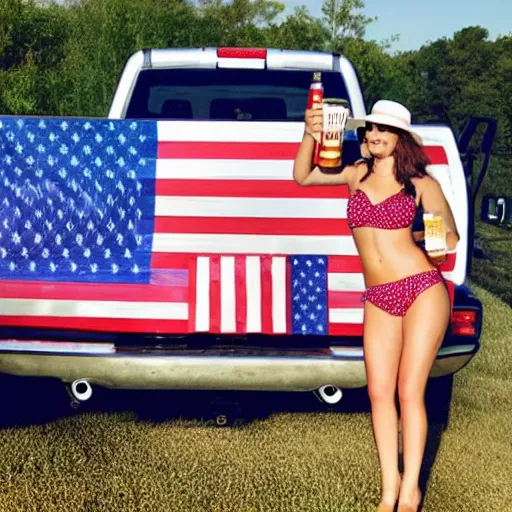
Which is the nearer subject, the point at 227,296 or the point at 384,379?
the point at 384,379

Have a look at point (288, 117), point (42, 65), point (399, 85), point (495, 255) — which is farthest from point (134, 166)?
point (399, 85)

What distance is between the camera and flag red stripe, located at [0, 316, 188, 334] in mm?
5469

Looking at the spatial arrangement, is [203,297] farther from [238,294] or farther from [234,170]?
[234,170]

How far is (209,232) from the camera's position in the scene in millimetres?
5484

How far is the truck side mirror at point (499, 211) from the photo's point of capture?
604 cm

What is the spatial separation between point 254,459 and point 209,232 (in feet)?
4.12

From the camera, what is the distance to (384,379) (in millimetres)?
4977

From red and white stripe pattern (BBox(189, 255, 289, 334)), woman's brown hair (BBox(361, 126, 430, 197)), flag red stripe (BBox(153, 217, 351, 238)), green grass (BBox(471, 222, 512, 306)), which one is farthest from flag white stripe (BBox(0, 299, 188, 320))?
green grass (BBox(471, 222, 512, 306))

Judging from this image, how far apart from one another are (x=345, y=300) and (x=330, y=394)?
18.5 inches

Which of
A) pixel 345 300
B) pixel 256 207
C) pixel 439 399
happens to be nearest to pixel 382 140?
pixel 256 207

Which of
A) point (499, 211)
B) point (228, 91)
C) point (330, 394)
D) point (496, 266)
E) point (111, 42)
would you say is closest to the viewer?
point (330, 394)

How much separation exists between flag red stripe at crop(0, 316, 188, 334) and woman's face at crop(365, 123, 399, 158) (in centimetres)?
127

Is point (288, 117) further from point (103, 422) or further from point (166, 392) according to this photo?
point (103, 422)

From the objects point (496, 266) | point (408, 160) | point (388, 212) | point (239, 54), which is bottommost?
point (496, 266)
